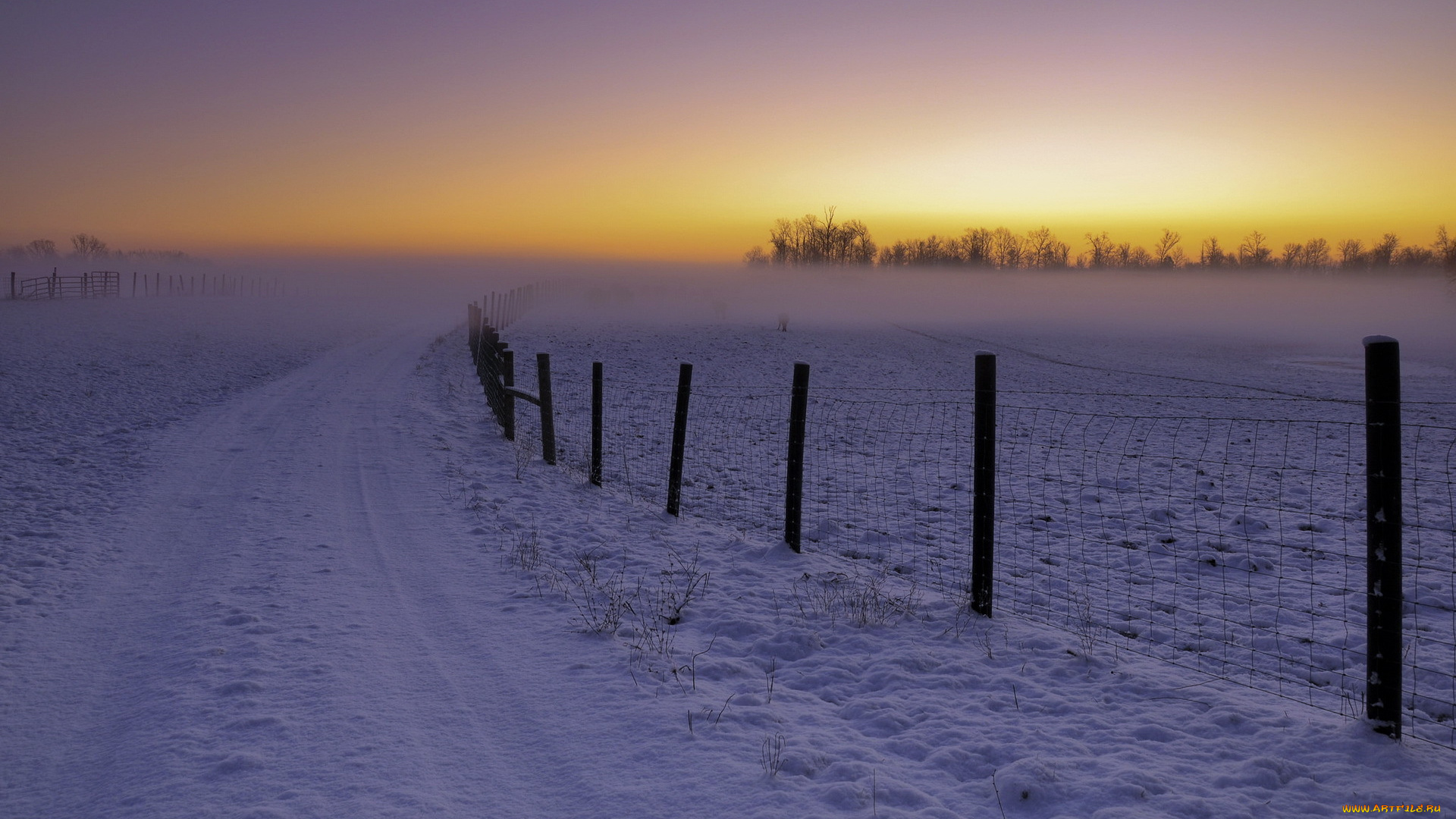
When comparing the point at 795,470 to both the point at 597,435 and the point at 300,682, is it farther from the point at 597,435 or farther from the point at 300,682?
the point at 300,682

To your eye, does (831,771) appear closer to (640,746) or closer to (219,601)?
(640,746)

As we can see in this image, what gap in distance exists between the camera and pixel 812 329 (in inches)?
2069

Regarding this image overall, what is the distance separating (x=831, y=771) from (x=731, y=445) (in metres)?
10.6

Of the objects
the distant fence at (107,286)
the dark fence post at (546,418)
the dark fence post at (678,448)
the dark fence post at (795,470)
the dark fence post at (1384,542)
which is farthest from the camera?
the distant fence at (107,286)

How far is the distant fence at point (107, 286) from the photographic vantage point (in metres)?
57.8

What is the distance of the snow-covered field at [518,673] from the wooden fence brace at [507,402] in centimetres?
141

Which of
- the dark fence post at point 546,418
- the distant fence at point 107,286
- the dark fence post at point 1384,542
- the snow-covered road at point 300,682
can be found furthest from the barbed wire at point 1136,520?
the distant fence at point 107,286

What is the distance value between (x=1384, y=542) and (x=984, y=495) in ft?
8.02

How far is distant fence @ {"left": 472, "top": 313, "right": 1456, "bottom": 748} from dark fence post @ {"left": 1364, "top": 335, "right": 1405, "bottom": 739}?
0.01 m

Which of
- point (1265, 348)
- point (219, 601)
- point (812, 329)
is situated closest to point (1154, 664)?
point (219, 601)

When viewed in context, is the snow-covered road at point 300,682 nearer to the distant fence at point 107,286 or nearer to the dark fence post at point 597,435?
the dark fence post at point 597,435

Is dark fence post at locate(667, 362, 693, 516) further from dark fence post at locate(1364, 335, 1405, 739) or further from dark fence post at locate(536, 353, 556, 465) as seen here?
dark fence post at locate(1364, 335, 1405, 739)

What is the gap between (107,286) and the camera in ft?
227

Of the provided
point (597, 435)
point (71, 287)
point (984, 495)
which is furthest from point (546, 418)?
point (71, 287)
